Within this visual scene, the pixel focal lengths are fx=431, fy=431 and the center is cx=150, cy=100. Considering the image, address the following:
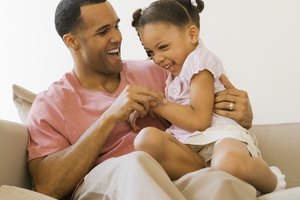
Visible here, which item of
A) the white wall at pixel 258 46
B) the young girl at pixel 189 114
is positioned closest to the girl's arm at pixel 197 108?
the young girl at pixel 189 114

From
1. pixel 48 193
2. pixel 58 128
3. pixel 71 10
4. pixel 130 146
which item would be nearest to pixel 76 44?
pixel 71 10

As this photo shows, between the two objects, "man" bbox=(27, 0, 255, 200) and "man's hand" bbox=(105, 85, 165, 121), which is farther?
"man's hand" bbox=(105, 85, 165, 121)

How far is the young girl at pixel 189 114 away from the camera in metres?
1.16

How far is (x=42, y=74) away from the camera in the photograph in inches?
98.9

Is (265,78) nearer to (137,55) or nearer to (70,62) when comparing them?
(137,55)

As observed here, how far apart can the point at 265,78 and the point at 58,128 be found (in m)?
1.14

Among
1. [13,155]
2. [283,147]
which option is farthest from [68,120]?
[283,147]

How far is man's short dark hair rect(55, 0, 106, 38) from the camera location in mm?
1608

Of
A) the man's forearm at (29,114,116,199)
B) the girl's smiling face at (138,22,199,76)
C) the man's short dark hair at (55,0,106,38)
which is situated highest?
the man's short dark hair at (55,0,106,38)

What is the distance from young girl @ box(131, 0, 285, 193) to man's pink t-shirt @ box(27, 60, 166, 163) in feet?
0.30

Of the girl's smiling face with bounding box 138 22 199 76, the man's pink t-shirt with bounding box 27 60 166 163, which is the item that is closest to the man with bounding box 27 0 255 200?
the man's pink t-shirt with bounding box 27 60 166 163

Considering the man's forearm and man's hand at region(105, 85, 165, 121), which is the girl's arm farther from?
the man's forearm

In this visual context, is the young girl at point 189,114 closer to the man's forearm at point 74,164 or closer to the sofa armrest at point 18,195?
the man's forearm at point 74,164

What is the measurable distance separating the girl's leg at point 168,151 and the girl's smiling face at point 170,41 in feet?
0.96
